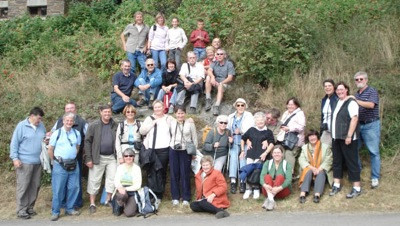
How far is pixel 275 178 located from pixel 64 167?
3.74 meters

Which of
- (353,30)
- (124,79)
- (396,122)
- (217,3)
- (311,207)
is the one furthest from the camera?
(217,3)

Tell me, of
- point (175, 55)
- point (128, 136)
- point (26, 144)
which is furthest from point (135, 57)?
point (26, 144)

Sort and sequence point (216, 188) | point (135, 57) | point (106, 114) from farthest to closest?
1. point (135, 57)
2. point (106, 114)
3. point (216, 188)

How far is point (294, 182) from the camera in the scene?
9719mm

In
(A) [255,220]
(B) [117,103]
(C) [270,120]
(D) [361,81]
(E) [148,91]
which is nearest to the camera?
(A) [255,220]

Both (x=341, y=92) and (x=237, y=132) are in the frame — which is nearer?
(x=341, y=92)

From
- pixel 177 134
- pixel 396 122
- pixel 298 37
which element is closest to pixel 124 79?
pixel 177 134

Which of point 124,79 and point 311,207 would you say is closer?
point 311,207

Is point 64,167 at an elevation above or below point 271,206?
above

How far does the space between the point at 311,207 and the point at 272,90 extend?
142 inches

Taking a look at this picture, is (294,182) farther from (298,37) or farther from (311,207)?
(298,37)

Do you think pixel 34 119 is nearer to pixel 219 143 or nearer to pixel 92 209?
pixel 92 209

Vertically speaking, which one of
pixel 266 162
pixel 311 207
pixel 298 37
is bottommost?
pixel 311 207

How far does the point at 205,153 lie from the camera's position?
10.0 metres
